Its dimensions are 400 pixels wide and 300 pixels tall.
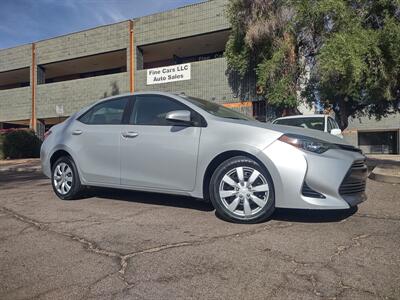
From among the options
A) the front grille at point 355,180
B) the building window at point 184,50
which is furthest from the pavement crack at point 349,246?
the building window at point 184,50

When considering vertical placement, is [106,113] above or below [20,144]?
above

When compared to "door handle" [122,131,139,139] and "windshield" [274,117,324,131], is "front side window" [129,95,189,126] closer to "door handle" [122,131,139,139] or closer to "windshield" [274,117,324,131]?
"door handle" [122,131,139,139]

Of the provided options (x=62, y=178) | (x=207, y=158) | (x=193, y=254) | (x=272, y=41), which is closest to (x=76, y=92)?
(x=272, y=41)

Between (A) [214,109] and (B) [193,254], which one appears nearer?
(B) [193,254]

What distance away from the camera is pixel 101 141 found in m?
5.59

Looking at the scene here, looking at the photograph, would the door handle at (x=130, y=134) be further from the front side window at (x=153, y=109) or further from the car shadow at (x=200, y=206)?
the car shadow at (x=200, y=206)

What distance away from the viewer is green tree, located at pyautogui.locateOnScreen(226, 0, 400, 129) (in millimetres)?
9594

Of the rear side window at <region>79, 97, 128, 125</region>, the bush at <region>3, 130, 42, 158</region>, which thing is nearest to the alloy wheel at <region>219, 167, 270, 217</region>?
the rear side window at <region>79, 97, 128, 125</region>

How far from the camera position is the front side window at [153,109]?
16.9 ft

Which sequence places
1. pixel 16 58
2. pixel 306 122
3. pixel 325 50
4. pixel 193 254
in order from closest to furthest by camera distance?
pixel 193 254 < pixel 325 50 < pixel 306 122 < pixel 16 58

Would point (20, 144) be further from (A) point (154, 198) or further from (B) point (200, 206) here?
(B) point (200, 206)

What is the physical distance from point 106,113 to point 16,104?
23.2 m

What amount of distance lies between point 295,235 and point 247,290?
1364 mm

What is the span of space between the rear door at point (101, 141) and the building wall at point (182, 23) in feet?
44.4
